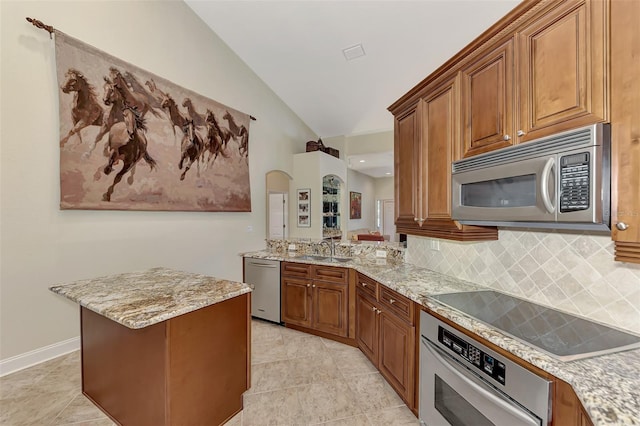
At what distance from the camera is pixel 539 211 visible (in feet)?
4.07

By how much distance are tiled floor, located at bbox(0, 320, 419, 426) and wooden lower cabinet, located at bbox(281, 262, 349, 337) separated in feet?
1.02

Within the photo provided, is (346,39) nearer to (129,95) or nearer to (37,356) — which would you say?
(129,95)

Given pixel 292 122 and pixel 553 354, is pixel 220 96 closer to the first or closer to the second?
pixel 292 122

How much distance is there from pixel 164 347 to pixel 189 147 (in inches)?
109

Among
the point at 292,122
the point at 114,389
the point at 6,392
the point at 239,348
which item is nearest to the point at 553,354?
the point at 239,348

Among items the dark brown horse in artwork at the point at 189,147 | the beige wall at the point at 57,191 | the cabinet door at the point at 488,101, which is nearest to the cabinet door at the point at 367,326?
the cabinet door at the point at 488,101

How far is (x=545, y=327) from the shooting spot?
4.33 ft

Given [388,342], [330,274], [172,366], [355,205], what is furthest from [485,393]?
[355,205]

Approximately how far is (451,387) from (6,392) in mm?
3156

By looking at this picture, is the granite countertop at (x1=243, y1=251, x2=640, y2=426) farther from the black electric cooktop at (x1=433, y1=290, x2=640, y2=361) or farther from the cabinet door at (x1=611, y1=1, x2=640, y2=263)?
the cabinet door at (x1=611, y1=1, x2=640, y2=263)

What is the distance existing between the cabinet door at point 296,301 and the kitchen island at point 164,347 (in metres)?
1.24

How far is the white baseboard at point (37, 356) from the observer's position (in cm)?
225

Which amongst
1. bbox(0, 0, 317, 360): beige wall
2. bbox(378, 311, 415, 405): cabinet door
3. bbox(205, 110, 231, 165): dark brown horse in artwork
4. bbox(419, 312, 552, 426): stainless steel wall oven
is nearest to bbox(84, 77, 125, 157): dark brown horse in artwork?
bbox(0, 0, 317, 360): beige wall

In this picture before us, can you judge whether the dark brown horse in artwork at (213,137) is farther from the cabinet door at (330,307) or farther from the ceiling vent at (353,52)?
the cabinet door at (330,307)
